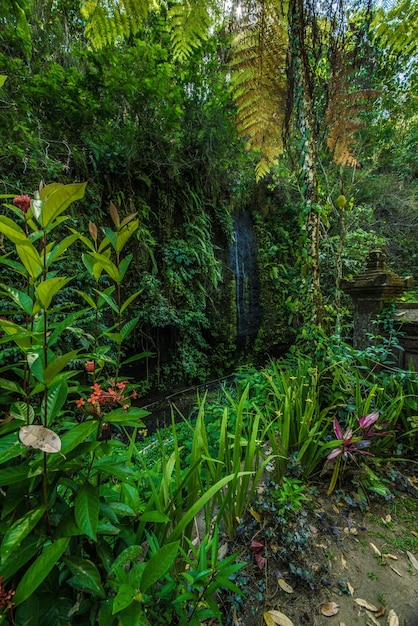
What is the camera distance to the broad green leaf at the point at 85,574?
492 mm

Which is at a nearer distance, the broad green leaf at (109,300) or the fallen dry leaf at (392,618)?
the broad green leaf at (109,300)

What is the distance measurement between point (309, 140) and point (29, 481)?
7.37 feet

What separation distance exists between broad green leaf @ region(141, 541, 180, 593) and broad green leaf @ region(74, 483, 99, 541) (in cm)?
15

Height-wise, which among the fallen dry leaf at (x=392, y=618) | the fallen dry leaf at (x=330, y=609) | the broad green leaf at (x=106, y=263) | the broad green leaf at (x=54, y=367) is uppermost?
the broad green leaf at (x=106, y=263)

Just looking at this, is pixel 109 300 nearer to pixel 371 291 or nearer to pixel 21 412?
pixel 21 412

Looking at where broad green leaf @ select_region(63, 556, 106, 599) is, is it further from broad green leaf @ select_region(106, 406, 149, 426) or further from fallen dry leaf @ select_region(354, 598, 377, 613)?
fallen dry leaf @ select_region(354, 598, 377, 613)

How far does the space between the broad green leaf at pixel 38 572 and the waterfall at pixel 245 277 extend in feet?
15.9

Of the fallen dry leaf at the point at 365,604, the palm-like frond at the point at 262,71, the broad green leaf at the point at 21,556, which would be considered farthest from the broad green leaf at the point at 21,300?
the palm-like frond at the point at 262,71

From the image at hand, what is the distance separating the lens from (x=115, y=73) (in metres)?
2.99

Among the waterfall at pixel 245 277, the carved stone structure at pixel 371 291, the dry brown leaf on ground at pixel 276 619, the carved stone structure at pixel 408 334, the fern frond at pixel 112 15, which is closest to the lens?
the dry brown leaf on ground at pixel 276 619

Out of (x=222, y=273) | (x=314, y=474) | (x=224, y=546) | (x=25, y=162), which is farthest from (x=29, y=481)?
(x=222, y=273)

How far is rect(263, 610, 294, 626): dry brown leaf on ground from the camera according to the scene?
3.08 ft

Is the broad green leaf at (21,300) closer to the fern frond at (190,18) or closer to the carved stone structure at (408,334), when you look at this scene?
the fern frond at (190,18)

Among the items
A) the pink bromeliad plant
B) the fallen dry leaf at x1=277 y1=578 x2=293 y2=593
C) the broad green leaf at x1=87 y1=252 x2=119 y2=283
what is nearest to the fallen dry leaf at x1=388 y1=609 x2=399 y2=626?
the fallen dry leaf at x1=277 y1=578 x2=293 y2=593
